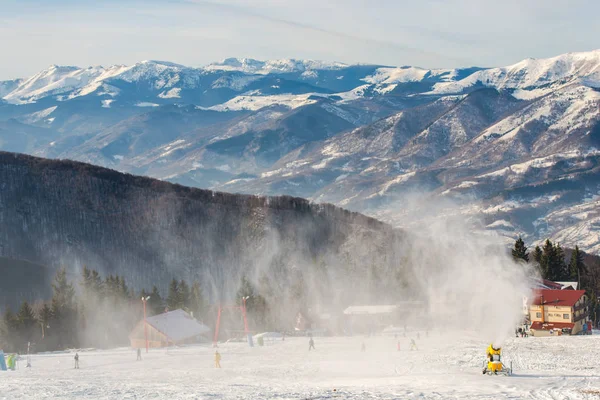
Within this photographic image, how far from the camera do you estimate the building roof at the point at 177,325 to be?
106 meters

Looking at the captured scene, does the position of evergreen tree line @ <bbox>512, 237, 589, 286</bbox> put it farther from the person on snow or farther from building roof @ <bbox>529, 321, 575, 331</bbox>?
the person on snow

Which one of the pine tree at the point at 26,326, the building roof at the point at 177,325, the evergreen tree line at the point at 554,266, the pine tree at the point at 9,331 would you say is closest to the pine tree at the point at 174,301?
the building roof at the point at 177,325

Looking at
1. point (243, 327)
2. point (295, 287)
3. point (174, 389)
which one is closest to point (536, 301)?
point (243, 327)

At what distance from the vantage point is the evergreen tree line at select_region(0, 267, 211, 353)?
11306 centimetres

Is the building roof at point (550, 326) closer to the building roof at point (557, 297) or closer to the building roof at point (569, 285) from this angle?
the building roof at point (557, 297)

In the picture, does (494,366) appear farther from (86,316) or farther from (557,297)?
(86,316)

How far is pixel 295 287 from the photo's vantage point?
150 m

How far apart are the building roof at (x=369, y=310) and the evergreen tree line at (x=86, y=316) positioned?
2349 centimetres

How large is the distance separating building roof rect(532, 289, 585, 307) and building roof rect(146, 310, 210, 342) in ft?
138

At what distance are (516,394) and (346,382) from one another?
11818mm

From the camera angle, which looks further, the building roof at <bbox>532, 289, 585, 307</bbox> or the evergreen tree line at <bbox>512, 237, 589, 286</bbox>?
the evergreen tree line at <bbox>512, 237, 589, 286</bbox>

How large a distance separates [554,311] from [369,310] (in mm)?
37227

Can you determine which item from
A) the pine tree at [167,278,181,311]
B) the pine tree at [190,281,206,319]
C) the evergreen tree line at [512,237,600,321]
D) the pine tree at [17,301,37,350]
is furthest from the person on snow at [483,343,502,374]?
the evergreen tree line at [512,237,600,321]

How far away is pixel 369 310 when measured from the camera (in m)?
137
